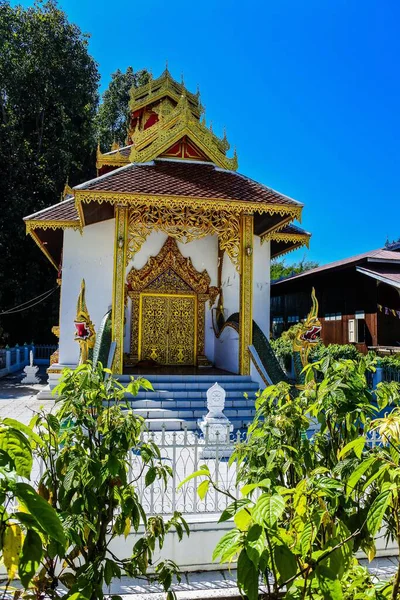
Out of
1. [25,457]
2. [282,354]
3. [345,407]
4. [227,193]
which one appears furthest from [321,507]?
[282,354]

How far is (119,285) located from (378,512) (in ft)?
23.5

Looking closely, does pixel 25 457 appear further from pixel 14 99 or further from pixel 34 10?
pixel 34 10

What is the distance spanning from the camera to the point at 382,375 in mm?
10211

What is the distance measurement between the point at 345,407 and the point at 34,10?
26268mm

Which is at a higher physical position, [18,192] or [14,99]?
[14,99]

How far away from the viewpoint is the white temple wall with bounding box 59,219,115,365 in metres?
9.20

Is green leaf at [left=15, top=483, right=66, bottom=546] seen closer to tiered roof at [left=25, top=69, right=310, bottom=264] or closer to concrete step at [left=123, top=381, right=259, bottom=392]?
concrete step at [left=123, top=381, right=259, bottom=392]

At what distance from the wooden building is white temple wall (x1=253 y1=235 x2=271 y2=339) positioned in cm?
393

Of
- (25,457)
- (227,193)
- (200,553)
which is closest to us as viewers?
(25,457)

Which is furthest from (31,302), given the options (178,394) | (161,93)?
(178,394)

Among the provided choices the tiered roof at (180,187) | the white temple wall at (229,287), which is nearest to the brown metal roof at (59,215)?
the tiered roof at (180,187)

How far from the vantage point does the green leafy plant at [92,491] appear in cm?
172

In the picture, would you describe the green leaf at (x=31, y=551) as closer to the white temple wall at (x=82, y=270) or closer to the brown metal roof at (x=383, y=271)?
the white temple wall at (x=82, y=270)

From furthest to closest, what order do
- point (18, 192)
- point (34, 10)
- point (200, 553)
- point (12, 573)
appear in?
point (34, 10)
point (18, 192)
point (200, 553)
point (12, 573)
